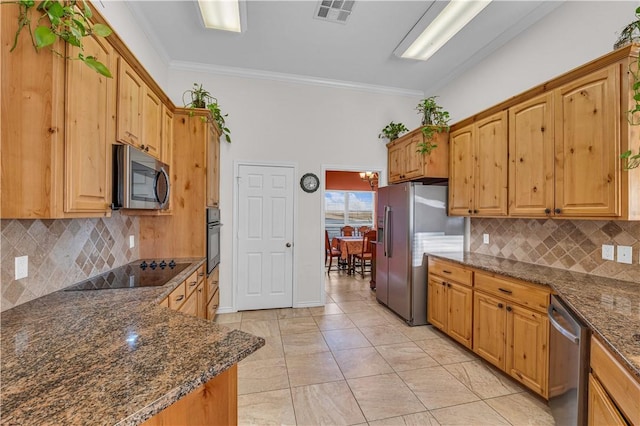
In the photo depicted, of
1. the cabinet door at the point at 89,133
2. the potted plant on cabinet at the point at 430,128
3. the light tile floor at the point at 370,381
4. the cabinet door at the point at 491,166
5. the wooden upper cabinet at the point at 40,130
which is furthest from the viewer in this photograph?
the potted plant on cabinet at the point at 430,128

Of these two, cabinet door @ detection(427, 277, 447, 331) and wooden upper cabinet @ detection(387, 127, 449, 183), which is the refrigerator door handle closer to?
wooden upper cabinet @ detection(387, 127, 449, 183)

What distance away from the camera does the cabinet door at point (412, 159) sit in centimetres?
350

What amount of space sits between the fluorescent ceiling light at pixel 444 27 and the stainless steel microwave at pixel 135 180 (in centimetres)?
280

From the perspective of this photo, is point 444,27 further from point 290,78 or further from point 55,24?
point 55,24

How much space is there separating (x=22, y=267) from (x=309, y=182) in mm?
3107

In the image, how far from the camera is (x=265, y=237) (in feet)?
13.1

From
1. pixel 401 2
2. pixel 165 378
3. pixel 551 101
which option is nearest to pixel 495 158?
pixel 551 101

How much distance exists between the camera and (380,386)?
225 centimetres

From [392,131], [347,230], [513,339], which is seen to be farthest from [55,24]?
[347,230]

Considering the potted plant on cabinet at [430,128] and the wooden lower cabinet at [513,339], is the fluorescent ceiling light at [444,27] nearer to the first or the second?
the potted plant on cabinet at [430,128]

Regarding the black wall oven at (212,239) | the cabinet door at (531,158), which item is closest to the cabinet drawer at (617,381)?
the cabinet door at (531,158)

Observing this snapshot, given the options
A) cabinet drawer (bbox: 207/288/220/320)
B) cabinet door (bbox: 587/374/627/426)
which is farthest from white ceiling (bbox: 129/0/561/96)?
cabinet drawer (bbox: 207/288/220/320)

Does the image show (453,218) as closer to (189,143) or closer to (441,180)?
(441,180)

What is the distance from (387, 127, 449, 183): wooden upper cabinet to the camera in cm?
341
